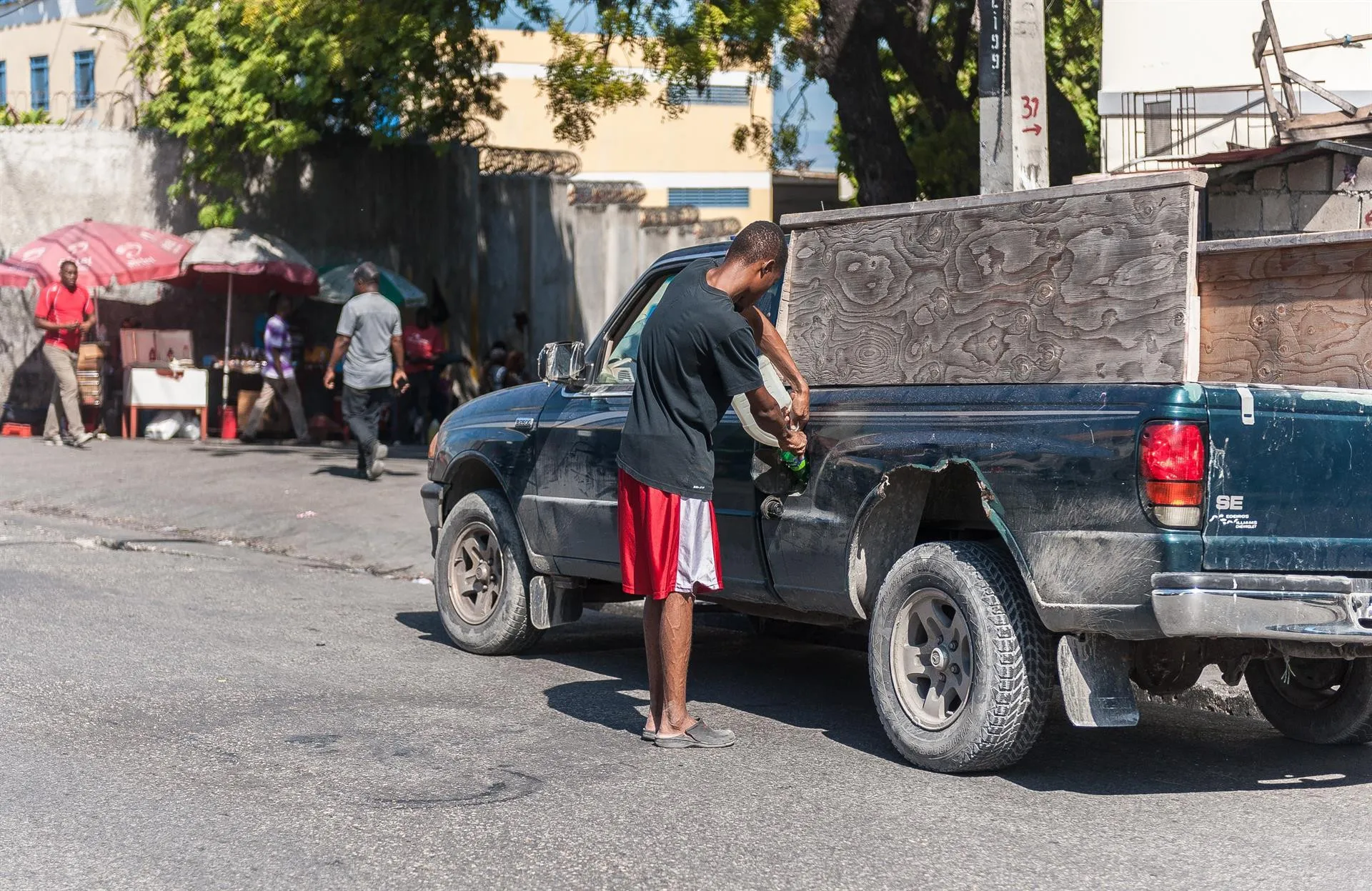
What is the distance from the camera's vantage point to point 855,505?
5.96 m

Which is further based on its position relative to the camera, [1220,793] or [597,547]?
[597,547]

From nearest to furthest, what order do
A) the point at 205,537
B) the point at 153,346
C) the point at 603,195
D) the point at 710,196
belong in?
the point at 205,537
the point at 153,346
the point at 603,195
the point at 710,196

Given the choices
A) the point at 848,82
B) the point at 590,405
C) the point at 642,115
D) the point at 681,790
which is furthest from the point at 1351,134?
the point at 642,115

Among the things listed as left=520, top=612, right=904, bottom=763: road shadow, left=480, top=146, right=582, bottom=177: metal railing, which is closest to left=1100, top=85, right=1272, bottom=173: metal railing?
left=520, top=612, right=904, bottom=763: road shadow

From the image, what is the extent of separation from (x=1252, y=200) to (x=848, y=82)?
3.45 meters

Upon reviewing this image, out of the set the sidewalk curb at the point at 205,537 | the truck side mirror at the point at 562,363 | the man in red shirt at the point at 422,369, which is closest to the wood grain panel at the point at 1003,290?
the truck side mirror at the point at 562,363

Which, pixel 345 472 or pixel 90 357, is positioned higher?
pixel 90 357

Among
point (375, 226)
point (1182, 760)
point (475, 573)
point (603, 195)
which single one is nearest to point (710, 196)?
point (603, 195)

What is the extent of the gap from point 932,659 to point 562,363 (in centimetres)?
246

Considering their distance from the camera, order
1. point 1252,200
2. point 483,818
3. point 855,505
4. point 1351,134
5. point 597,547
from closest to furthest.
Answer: point 483,818 → point 855,505 → point 597,547 → point 1351,134 → point 1252,200

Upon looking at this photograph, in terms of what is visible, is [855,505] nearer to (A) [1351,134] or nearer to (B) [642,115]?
(A) [1351,134]

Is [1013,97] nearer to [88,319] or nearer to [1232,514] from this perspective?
[1232,514]

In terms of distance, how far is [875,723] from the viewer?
6.56 meters

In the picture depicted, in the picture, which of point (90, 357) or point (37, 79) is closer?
point (90, 357)
